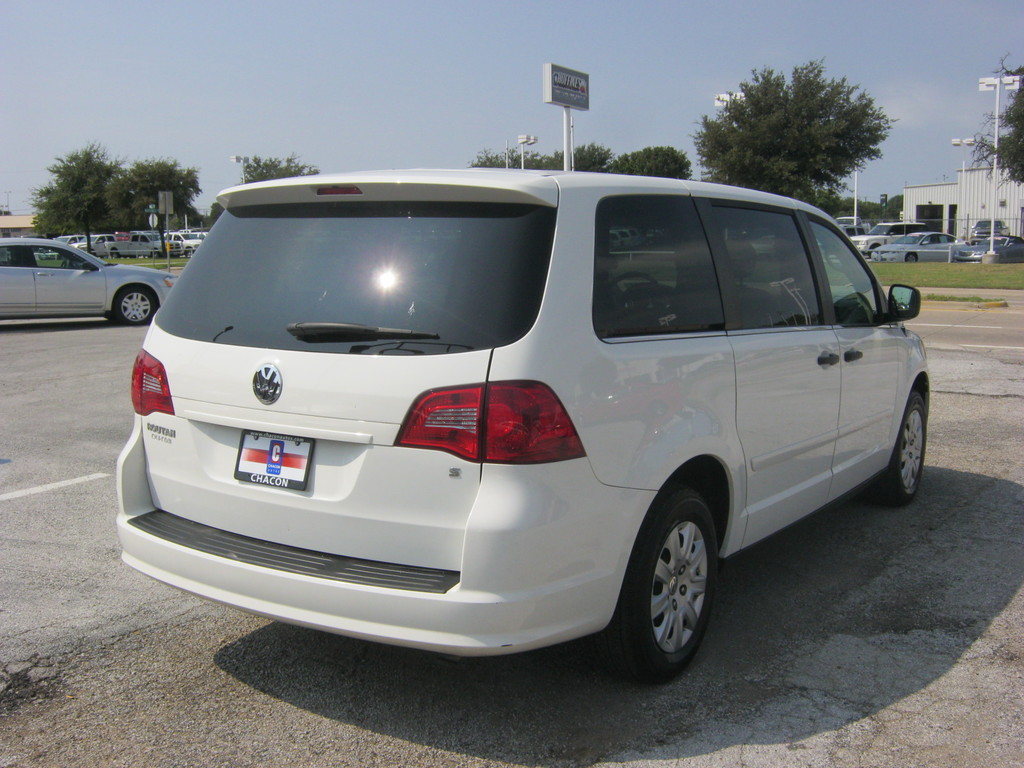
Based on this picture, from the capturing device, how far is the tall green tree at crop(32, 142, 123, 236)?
59875 mm

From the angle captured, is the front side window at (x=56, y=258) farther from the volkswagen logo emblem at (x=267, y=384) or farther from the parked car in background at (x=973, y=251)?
the parked car in background at (x=973, y=251)

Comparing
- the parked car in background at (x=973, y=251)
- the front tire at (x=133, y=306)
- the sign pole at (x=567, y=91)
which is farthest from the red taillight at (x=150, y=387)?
the parked car in background at (x=973, y=251)

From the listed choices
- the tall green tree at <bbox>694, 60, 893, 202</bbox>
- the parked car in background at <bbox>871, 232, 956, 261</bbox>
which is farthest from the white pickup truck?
the parked car in background at <bbox>871, 232, 956, 261</bbox>

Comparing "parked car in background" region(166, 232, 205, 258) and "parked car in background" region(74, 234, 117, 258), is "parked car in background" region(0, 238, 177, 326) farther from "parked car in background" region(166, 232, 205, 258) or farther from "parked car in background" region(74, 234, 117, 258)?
"parked car in background" region(74, 234, 117, 258)

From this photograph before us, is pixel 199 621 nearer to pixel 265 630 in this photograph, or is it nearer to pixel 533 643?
pixel 265 630

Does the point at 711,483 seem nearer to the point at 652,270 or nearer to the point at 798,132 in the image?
the point at 652,270

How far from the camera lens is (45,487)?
6.31m

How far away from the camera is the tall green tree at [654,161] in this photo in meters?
68.8

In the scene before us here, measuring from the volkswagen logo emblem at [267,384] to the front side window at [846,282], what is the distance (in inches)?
116

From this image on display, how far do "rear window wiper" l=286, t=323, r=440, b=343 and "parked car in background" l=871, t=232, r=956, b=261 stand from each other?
149 ft

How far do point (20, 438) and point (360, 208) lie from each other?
570 cm

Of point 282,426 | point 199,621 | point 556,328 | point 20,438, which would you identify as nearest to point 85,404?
point 20,438

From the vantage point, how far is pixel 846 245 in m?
5.40

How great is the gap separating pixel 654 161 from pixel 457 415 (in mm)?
69121
